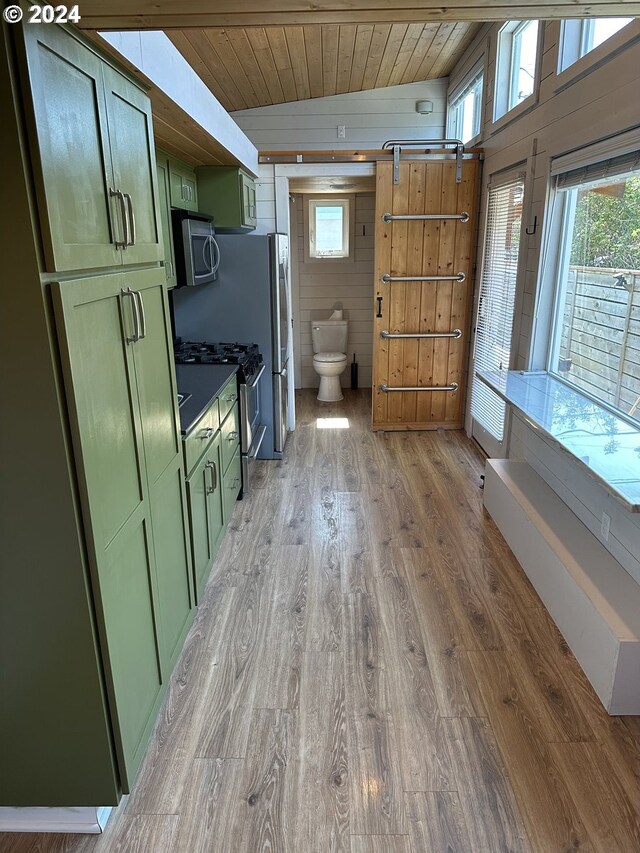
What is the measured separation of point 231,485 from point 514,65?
3.42 m

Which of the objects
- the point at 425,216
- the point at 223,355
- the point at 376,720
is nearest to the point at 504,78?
the point at 425,216

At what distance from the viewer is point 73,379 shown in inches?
49.8

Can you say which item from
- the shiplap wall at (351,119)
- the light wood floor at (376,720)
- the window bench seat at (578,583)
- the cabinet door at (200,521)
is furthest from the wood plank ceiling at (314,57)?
the light wood floor at (376,720)

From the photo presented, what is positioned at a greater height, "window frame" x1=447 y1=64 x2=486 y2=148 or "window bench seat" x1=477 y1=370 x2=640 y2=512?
"window frame" x1=447 y1=64 x2=486 y2=148

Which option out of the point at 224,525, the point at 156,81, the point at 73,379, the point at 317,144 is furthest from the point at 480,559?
the point at 317,144

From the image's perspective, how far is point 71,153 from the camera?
128 cm

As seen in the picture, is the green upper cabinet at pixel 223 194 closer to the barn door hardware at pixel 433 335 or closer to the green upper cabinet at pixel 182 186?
the green upper cabinet at pixel 182 186

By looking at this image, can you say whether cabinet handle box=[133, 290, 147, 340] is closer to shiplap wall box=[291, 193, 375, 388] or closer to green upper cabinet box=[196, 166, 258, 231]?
green upper cabinet box=[196, 166, 258, 231]

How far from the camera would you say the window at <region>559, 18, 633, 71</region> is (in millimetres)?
2699

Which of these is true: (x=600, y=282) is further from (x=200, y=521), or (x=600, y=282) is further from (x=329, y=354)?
(x=329, y=354)

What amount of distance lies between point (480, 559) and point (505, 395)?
0.88 metres

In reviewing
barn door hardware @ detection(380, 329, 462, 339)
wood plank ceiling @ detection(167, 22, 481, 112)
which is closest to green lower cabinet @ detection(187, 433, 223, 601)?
barn door hardware @ detection(380, 329, 462, 339)

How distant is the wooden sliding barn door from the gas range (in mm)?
1395

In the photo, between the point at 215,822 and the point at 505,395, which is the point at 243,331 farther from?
the point at 215,822
